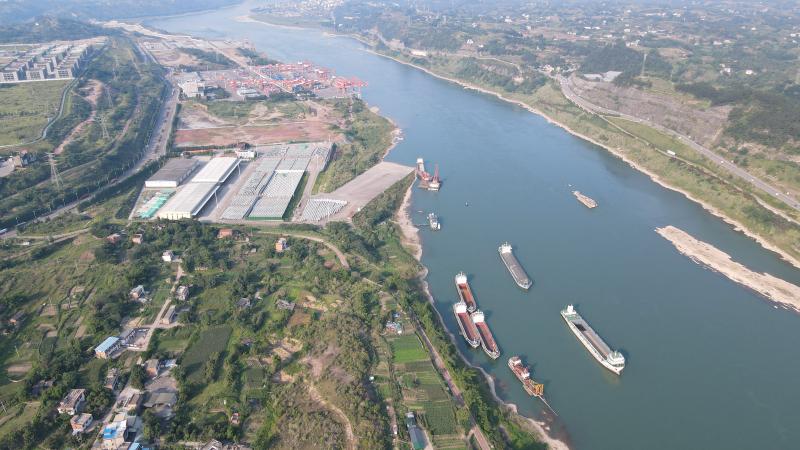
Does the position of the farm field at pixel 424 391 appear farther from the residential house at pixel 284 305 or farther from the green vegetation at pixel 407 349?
the residential house at pixel 284 305

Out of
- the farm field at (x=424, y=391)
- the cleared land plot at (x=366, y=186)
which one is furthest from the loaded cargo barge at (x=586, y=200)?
the farm field at (x=424, y=391)

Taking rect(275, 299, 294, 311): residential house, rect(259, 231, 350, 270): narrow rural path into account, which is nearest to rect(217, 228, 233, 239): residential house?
rect(259, 231, 350, 270): narrow rural path

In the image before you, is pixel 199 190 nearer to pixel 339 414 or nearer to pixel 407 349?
pixel 407 349

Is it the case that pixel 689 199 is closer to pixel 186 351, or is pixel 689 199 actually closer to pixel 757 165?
pixel 757 165

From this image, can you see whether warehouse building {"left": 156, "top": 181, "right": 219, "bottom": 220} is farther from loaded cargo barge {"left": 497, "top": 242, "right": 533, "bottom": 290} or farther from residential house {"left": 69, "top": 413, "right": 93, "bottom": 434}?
loaded cargo barge {"left": 497, "top": 242, "right": 533, "bottom": 290}

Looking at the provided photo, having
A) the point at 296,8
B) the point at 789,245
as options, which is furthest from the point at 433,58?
the point at 296,8

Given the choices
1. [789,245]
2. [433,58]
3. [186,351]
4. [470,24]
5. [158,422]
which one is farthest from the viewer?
[470,24]
